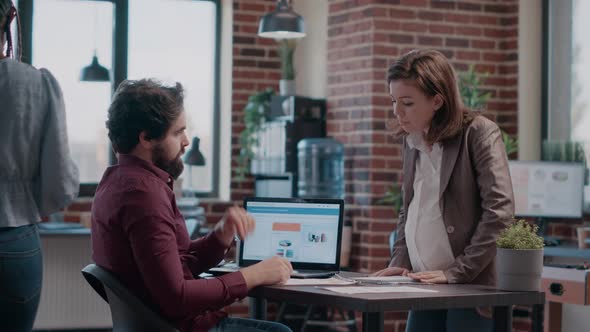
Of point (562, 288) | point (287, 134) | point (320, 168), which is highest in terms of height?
point (287, 134)

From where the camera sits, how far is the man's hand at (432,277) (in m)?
2.80

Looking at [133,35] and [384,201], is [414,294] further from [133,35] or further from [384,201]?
[133,35]

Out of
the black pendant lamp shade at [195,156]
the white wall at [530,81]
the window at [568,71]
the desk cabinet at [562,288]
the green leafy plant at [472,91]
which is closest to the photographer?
the desk cabinet at [562,288]

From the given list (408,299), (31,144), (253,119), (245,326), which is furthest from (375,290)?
(253,119)

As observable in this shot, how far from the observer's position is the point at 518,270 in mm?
2594

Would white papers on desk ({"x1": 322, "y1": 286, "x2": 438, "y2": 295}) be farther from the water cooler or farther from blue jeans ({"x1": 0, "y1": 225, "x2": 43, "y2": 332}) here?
the water cooler

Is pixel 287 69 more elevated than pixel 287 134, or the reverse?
pixel 287 69

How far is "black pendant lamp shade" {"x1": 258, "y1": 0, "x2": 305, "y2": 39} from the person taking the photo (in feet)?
19.6

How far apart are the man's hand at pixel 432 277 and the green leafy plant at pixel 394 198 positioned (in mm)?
2961

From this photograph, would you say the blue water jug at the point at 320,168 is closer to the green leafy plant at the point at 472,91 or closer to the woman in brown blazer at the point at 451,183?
the green leafy plant at the point at 472,91

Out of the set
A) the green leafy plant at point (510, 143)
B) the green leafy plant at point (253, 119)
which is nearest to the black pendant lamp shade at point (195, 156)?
the green leafy plant at point (253, 119)

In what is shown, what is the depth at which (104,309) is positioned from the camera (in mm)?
6445

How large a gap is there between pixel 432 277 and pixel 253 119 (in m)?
4.00

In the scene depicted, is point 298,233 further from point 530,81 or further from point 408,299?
point 530,81
